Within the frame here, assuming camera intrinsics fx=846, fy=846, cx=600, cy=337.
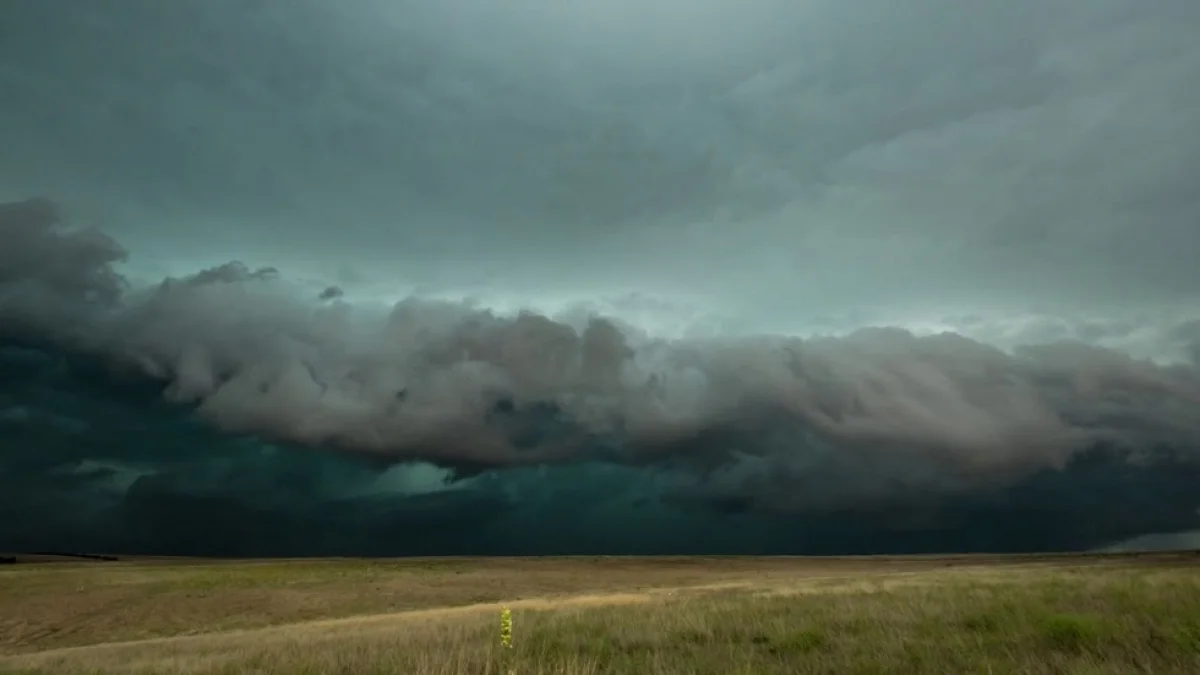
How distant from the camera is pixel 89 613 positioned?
4184 centimetres

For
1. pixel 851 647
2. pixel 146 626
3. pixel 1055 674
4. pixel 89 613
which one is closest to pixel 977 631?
pixel 851 647

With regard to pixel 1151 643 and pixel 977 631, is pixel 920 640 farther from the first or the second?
pixel 1151 643

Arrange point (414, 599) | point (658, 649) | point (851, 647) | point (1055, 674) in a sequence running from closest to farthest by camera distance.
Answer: point (1055, 674) → point (851, 647) → point (658, 649) → point (414, 599)

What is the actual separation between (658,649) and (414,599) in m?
39.2

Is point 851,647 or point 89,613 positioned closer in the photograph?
point 851,647

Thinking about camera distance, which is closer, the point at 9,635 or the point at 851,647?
the point at 851,647

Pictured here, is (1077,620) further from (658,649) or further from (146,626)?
(146,626)

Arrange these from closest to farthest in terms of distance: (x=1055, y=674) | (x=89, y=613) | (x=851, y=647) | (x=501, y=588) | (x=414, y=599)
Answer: (x=1055, y=674) < (x=851, y=647) < (x=89, y=613) < (x=414, y=599) < (x=501, y=588)

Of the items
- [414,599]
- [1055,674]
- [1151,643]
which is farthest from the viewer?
[414,599]

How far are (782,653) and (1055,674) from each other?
3.70 m

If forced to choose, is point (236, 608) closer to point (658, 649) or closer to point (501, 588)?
point (501, 588)

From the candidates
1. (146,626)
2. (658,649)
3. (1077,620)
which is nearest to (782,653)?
(658,649)

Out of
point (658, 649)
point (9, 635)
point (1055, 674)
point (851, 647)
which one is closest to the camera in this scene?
point (1055, 674)

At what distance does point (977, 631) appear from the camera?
40.7 ft
